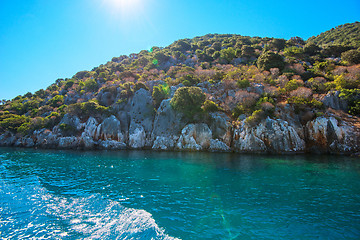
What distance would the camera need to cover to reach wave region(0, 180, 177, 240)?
8023 mm

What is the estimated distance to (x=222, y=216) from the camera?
9.79 metres

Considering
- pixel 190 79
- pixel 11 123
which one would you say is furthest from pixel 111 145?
pixel 11 123

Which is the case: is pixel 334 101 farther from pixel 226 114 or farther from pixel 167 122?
pixel 167 122

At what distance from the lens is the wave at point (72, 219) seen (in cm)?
802

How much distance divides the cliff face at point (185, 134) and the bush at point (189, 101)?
260 cm

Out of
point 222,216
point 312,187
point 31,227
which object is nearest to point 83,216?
point 31,227

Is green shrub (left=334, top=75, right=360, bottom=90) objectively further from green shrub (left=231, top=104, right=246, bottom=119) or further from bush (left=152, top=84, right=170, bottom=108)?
bush (left=152, top=84, right=170, bottom=108)

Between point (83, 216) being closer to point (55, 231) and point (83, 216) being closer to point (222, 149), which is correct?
point (55, 231)

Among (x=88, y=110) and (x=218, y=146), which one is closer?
(x=218, y=146)

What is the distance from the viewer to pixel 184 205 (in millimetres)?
11312

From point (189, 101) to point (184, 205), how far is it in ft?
111

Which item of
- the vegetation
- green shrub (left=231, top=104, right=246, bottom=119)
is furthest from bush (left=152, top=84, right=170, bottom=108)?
green shrub (left=231, top=104, right=246, bottom=119)

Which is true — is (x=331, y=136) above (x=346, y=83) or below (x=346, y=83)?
below

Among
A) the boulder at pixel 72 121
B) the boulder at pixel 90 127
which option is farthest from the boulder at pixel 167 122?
the boulder at pixel 72 121
